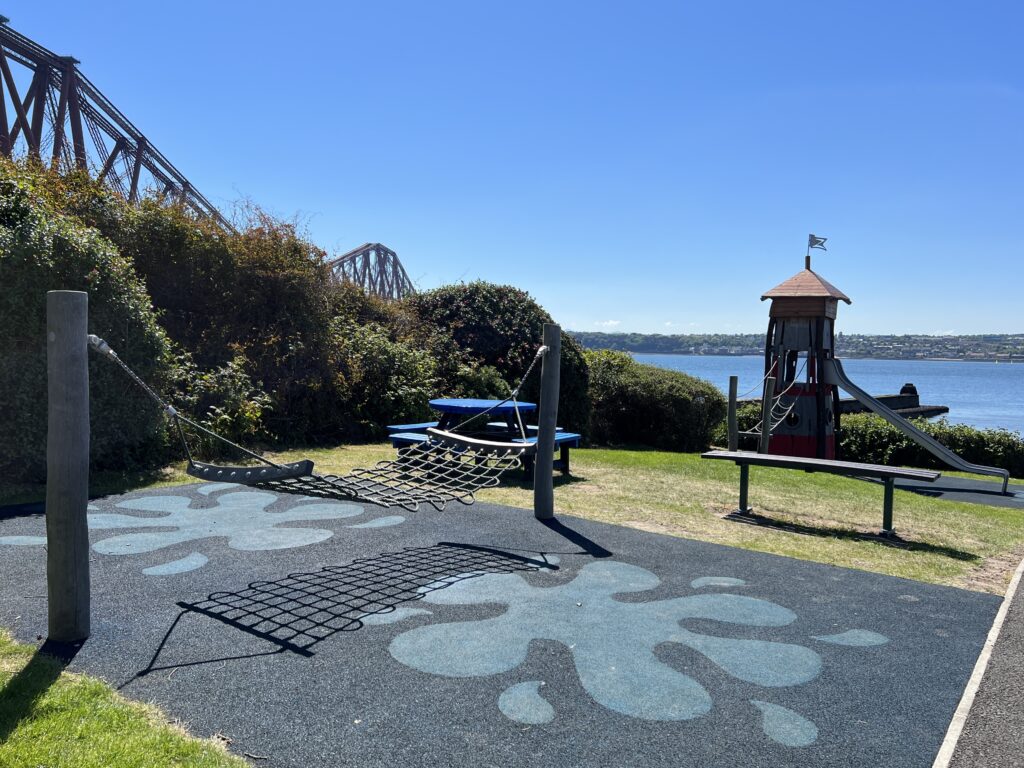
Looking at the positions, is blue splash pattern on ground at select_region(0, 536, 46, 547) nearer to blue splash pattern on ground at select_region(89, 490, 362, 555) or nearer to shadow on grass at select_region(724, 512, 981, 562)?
blue splash pattern on ground at select_region(89, 490, 362, 555)

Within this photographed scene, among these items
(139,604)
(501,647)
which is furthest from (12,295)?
(501,647)

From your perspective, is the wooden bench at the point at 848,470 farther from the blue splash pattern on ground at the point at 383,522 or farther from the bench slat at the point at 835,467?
the blue splash pattern on ground at the point at 383,522

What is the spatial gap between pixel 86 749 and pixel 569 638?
222cm

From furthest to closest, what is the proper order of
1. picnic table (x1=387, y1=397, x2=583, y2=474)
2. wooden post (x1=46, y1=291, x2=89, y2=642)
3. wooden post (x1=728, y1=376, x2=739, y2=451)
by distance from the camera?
wooden post (x1=728, y1=376, x2=739, y2=451) → picnic table (x1=387, y1=397, x2=583, y2=474) → wooden post (x1=46, y1=291, x2=89, y2=642)

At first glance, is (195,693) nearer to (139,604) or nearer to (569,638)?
(139,604)

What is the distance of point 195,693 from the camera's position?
3086 mm

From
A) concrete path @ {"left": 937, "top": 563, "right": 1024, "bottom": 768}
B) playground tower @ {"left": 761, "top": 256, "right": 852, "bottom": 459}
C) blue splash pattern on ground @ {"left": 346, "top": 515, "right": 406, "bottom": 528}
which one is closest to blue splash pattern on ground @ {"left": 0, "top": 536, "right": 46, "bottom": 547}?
blue splash pattern on ground @ {"left": 346, "top": 515, "right": 406, "bottom": 528}

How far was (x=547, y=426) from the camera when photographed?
6.66 metres

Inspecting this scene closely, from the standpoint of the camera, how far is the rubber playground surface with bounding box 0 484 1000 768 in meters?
2.84

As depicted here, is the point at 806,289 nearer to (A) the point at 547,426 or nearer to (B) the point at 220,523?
(A) the point at 547,426

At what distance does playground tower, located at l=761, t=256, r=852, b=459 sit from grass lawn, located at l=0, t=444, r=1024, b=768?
1894mm

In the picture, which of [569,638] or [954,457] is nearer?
[569,638]

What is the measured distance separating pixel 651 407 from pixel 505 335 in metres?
3.86

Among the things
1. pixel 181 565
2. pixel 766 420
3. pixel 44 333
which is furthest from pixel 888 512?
pixel 44 333
